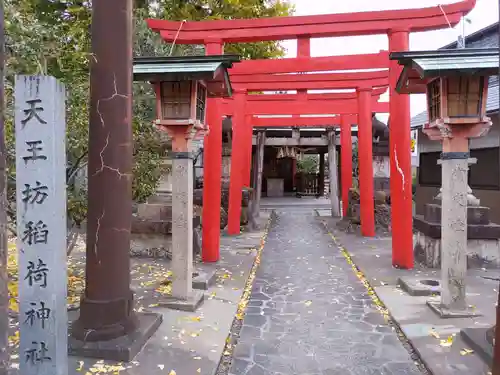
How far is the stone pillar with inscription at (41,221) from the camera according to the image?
2994 millimetres

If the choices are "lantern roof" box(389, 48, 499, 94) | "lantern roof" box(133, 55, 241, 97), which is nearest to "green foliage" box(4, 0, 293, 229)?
"lantern roof" box(133, 55, 241, 97)

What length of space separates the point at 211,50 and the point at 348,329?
19.3 feet

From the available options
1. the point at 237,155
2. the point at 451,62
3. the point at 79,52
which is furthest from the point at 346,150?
the point at 79,52

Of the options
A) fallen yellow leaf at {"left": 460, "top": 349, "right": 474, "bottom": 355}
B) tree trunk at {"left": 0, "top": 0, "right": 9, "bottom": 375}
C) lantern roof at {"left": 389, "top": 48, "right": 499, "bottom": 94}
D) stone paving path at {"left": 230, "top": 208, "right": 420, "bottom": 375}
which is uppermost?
lantern roof at {"left": 389, "top": 48, "right": 499, "bottom": 94}

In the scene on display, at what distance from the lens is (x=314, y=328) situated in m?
5.10

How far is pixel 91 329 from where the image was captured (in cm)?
414

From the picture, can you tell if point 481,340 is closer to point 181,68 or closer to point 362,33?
point 181,68

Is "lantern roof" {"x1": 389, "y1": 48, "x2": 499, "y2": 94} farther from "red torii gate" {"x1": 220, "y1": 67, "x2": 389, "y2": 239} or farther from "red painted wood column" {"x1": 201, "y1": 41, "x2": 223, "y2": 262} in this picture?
"red torii gate" {"x1": 220, "y1": 67, "x2": 389, "y2": 239}

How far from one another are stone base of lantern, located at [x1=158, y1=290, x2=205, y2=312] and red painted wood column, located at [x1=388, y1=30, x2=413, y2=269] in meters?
4.12

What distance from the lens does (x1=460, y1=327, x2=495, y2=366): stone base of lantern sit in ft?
12.6

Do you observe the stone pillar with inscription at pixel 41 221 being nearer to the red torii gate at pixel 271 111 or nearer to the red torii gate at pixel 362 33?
the red torii gate at pixel 362 33

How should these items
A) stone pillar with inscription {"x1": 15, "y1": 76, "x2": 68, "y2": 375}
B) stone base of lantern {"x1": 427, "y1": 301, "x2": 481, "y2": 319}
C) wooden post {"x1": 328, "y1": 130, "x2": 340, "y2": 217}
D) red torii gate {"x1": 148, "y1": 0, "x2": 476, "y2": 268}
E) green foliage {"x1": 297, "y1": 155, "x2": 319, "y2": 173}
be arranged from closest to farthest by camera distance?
1. stone pillar with inscription {"x1": 15, "y1": 76, "x2": 68, "y2": 375}
2. stone base of lantern {"x1": 427, "y1": 301, "x2": 481, "y2": 319}
3. red torii gate {"x1": 148, "y1": 0, "x2": 476, "y2": 268}
4. wooden post {"x1": 328, "y1": 130, "x2": 340, "y2": 217}
5. green foliage {"x1": 297, "y1": 155, "x2": 319, "y2": 173}

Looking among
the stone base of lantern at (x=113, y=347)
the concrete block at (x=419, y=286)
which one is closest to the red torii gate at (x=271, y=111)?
the concrete block at (x=419, y=286)

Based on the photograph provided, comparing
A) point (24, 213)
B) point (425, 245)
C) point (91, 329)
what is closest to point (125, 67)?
point (24, 213)
